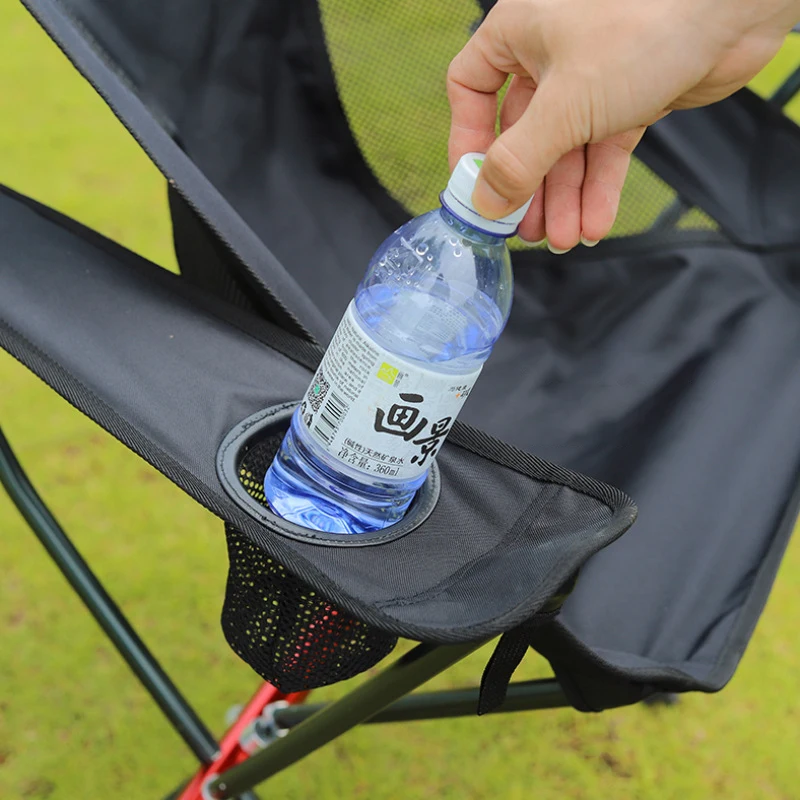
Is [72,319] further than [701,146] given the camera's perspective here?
No

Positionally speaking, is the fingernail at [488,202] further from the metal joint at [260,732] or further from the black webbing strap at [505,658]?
the metal joint at [260,732]

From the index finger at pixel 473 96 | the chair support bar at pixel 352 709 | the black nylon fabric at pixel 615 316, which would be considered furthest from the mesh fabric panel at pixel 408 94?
the chair support bar at pixel 352 709

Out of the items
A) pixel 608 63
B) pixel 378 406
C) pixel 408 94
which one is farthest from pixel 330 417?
pixel 408 94

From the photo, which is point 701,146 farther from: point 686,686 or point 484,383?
point 686,686

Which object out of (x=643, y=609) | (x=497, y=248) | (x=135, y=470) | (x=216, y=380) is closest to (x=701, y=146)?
(x=497, y=248)

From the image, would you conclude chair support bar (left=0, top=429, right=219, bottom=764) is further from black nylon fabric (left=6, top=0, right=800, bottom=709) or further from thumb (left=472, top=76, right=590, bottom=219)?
thumb (left=472, top=76, right=590, bottom=219)

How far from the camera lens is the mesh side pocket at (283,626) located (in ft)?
2.19

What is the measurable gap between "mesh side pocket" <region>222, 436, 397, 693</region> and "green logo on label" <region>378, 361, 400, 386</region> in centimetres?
16

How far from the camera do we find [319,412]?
2.16 ft

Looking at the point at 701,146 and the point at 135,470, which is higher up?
the point at 701,146

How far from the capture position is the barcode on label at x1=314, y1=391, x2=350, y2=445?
0.64 m

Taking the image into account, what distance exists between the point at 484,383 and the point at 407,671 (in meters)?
0.49

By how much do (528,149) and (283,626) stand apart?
0.39m

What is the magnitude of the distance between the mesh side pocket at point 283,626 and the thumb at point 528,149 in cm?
28
